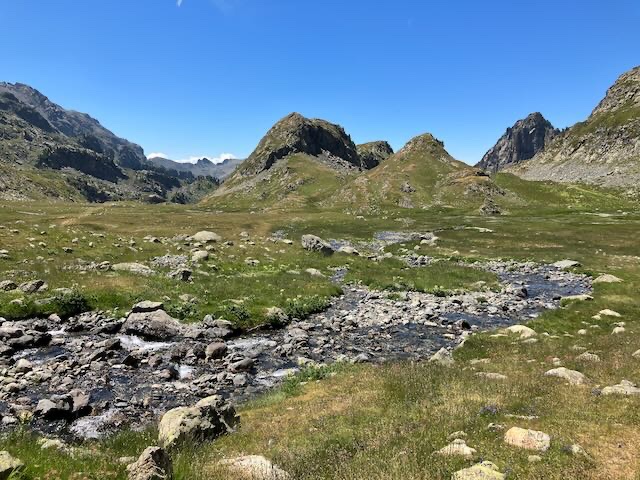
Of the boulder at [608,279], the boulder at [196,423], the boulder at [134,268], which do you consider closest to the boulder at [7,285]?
the boulder at [134,268]

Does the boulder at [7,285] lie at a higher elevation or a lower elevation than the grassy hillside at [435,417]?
higher

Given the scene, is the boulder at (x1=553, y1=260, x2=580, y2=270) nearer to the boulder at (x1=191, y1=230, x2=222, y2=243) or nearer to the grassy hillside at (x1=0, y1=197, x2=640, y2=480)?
the grassy hillside at (x1=0, y1=197, x2=640, y2=480)

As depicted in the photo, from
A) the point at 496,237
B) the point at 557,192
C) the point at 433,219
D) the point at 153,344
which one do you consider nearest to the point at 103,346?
the point at 153,344

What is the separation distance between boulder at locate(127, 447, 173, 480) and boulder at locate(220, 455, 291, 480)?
1472mm

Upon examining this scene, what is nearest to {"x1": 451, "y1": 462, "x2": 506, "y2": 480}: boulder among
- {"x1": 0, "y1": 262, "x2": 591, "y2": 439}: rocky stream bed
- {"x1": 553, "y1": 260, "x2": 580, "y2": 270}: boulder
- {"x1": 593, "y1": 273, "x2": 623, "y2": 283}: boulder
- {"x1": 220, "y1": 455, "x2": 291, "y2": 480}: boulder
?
{"x1": 220, "y1": 455, "x2": 291, "y2": 480}: boulder

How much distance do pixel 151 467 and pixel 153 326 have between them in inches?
732

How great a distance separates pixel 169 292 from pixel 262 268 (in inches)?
534

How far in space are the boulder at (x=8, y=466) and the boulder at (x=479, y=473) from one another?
7.93m

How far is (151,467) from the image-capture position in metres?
8.26

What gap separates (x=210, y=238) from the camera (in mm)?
59938

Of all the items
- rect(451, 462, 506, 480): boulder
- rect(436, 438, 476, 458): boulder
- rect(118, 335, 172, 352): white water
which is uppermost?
rect(451, 462, 506, 480): boulder

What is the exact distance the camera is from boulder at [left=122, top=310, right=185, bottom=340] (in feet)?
82.9

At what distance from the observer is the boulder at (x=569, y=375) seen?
15508mm

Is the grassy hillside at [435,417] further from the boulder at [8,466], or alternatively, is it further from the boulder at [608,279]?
the boulder at [608,279]
